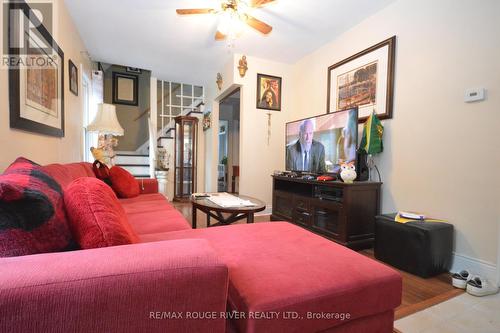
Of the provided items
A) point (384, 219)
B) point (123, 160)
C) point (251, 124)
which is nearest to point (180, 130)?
point (123, 160)

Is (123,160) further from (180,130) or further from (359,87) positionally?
(359,87)

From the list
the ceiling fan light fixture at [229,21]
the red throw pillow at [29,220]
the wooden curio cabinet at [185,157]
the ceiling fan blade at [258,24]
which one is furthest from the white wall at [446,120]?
the wooden curio cabinet at [185,157]

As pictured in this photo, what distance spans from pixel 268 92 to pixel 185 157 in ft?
7.22

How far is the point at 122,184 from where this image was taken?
2.48 m

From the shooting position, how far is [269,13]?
256 centimetres

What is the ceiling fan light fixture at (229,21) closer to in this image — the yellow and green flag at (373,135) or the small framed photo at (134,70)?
the yellow and green flag at (373,135)

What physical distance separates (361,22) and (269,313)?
123 inches

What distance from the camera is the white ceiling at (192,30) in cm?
247

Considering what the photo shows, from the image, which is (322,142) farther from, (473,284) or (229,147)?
(229,147)

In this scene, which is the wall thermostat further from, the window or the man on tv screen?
the window

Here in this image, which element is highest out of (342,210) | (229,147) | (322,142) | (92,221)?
(229,147)

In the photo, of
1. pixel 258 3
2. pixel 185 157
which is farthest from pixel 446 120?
pixel 185 157

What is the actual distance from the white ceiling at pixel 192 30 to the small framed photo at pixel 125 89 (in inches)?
18.4

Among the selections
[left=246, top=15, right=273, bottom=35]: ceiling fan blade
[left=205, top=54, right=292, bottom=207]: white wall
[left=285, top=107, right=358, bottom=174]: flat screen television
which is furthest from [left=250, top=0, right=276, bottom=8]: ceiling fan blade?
[left=205, top=54, right=292, bottom=207]: white wall
